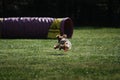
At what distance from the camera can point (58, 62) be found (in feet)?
45.0

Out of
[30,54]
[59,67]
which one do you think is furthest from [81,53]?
[59,67]

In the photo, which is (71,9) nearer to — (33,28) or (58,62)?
(33,28)

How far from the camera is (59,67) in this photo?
41.6 feet

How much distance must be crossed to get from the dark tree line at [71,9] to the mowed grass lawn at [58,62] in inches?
906

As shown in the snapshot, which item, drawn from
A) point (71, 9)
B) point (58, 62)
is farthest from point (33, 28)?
point (71, 9)

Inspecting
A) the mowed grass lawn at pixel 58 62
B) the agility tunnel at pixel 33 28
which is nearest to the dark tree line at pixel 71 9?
the agility tunnel at pixel 33 28

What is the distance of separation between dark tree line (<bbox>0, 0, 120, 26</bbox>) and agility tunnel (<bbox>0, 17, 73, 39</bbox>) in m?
17.1

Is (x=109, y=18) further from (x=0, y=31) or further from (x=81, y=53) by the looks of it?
(x=81, y=53)

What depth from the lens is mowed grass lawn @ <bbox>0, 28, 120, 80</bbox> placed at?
37.1ft

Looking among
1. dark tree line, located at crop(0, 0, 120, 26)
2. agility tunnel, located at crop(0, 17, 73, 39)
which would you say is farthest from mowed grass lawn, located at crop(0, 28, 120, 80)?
dark tree line, located at crop(0, 0, 120, 26)

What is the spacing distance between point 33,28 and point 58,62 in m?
10.3

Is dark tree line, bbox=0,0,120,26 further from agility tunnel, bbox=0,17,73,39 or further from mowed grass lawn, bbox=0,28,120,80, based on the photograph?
mowed grass lawn, bbox=0,28,120,80

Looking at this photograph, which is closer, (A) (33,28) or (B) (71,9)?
(A) (33,28)

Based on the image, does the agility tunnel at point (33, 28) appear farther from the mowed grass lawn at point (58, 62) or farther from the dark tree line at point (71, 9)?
the dark tree line at point (71, 9)
